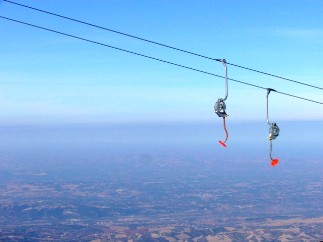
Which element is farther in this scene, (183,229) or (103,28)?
(183,229)

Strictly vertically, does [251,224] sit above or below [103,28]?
below

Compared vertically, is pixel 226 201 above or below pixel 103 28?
below

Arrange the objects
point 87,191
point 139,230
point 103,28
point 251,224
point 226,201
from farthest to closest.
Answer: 1. point 87,191
2. point 226,201
3. point 251,224
4. point 139,230
5. point 103,28

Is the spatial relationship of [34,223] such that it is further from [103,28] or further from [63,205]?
[103,28]

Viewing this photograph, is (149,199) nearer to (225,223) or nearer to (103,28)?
(225,223)

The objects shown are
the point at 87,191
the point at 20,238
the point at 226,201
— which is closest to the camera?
the point at 20,238

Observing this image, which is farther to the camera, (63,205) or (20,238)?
(63,205)

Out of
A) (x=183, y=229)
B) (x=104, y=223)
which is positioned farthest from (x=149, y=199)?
(x=183, y=229)

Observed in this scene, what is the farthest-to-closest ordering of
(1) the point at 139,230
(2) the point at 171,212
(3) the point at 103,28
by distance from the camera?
(2) the point at 171,212 < (1) the point at 139,230 < (3) the point at 103,28

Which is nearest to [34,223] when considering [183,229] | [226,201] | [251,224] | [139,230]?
[139,230]
